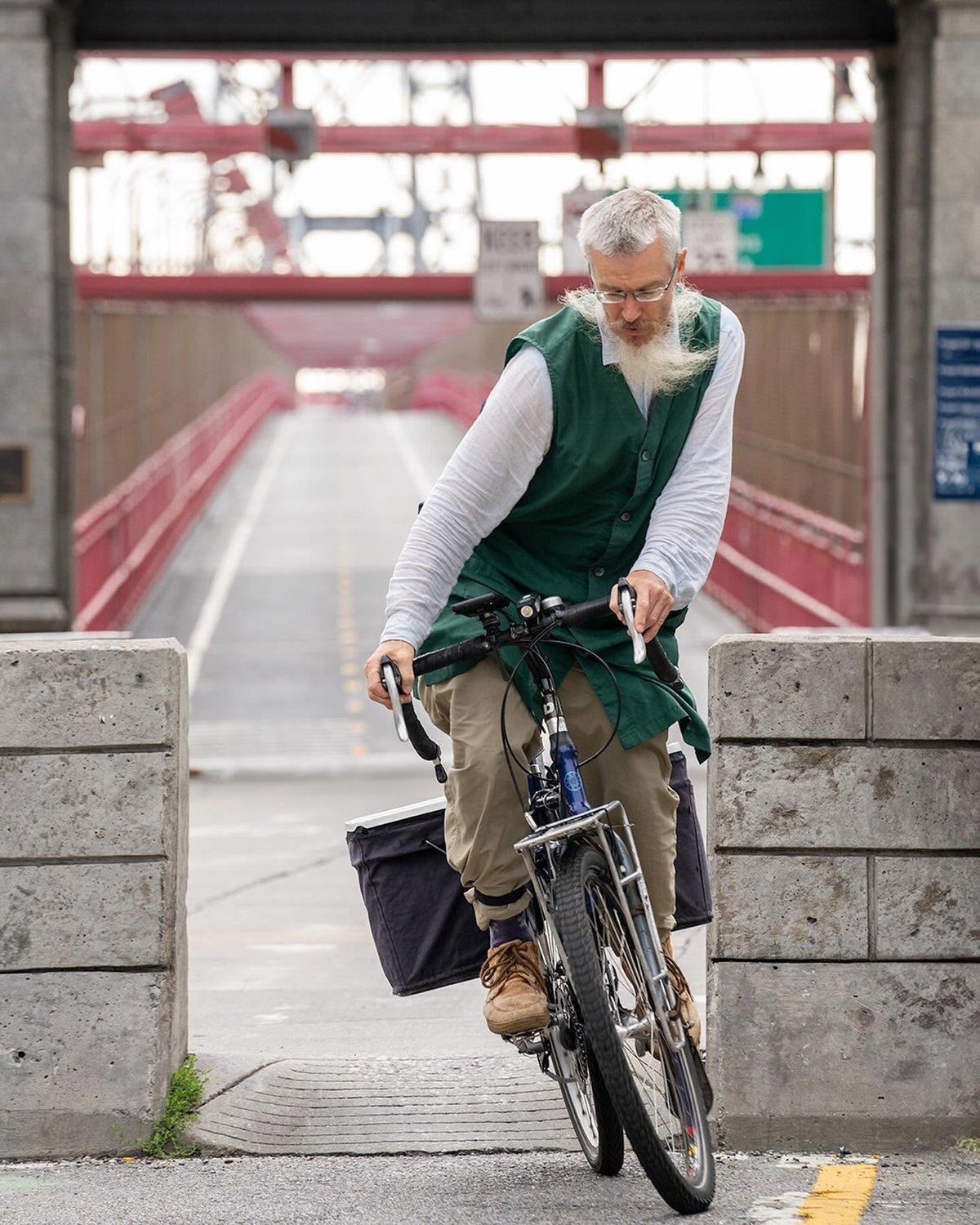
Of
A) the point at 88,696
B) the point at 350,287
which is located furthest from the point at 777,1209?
the point at 350,287

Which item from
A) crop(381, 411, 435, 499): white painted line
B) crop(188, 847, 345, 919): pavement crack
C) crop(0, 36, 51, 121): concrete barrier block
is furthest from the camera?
crop(381, 411, 435, 499): white painted line

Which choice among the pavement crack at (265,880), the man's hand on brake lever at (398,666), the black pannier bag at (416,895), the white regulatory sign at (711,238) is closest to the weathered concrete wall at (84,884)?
the black pannier bag at (416,895)

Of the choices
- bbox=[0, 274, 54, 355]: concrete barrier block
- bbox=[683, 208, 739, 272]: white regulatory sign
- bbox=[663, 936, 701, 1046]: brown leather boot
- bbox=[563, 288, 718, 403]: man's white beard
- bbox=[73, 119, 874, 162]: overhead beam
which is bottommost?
bbox=[663, 936, 701, 1046]: brown leather boot

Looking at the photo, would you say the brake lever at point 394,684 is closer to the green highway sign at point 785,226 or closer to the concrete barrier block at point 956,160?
the concrete barrier block at point 956,160

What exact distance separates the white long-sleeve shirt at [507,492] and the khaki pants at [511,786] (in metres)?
0.21

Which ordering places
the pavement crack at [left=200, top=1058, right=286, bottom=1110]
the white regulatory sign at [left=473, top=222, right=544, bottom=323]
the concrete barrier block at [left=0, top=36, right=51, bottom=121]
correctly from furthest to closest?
1. the white regulatory sign at [left=473, top=222, right=544, bottom=323]
2. the concrete barrier block at [left=0, top=36, right=51, bottom=121]
3. the pavement crack at [left=200, top=1058, right=286, bottom=1110]

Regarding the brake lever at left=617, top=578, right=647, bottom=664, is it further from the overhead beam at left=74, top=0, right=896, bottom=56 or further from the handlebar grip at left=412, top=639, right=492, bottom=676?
the overhead beam at left=74, top=0, right=896, bottom=56

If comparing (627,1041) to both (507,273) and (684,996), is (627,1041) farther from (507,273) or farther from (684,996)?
(507,273)

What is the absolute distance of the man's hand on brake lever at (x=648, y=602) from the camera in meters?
4.27

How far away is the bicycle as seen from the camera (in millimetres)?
4219

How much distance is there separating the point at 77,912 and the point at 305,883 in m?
4.69

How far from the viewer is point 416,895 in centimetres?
488

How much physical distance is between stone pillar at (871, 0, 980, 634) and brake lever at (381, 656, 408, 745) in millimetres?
9657

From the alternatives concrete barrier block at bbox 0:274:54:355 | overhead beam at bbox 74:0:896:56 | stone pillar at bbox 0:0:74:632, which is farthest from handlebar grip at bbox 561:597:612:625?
overhead beam at bbox 74:0:896:56
